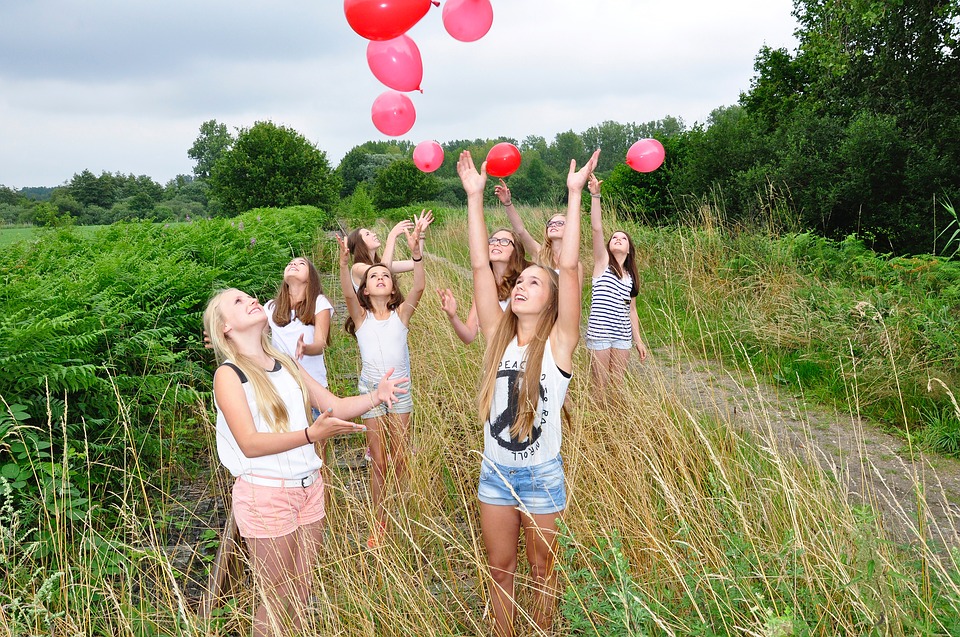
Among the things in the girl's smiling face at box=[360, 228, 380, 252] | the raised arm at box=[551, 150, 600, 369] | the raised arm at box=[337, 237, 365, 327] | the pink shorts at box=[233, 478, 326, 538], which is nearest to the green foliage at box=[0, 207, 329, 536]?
the pink shorts at box=[233, 478, 326, 538]

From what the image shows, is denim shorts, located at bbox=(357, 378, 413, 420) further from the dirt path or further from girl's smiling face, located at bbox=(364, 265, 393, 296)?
the dirt path

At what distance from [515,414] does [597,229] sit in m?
2.47

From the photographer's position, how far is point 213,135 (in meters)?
98.4

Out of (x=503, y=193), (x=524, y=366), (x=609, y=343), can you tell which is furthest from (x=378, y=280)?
(x=609, y=343)

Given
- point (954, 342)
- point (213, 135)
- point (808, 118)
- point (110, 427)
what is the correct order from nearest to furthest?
point (110, 427)
point (954, 342)
point (808, 118)
point (213, 135)

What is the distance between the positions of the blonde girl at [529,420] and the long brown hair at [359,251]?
2.14 metres

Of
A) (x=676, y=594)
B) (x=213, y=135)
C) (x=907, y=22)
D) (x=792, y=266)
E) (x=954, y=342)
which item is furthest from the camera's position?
(x=213, y=135)

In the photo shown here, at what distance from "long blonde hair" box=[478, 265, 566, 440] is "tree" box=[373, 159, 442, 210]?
4049 cm

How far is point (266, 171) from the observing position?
31203 mm

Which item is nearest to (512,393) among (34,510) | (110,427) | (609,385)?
(609,385)

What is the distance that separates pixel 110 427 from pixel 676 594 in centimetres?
320

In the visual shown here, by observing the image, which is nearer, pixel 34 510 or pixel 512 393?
pixel 512 393

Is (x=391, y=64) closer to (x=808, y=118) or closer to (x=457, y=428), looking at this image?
(x=457, y=428)

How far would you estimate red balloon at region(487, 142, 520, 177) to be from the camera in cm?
450
